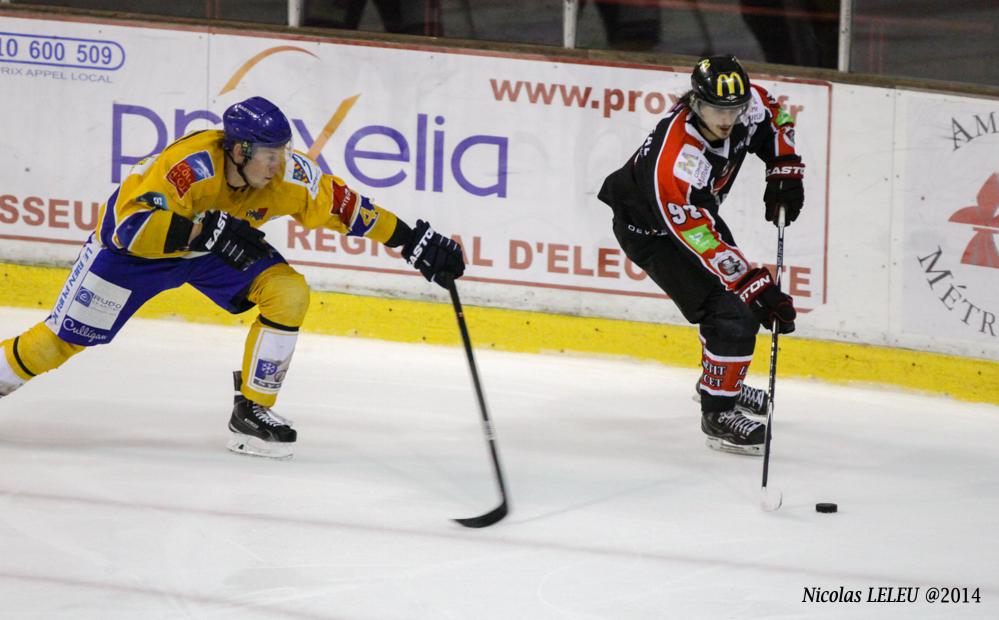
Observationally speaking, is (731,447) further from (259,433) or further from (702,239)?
(259,433)

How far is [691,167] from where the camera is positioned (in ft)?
13.8

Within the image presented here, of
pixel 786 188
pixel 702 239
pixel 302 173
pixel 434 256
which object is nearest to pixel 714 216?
pixel 702 239

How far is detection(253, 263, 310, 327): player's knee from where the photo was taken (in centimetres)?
402

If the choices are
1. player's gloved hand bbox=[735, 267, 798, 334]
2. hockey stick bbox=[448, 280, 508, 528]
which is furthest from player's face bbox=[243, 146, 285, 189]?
player's gloved hand bbox=[735, 267, 798, 334]

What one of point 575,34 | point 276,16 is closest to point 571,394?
point 575,34

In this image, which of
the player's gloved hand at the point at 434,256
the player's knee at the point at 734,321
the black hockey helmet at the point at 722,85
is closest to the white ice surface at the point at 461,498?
the player's knee at the point at 734,321

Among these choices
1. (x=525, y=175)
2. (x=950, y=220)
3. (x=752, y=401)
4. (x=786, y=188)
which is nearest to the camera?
(x=786, y=188)

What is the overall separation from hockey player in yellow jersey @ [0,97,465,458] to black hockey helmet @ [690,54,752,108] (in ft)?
3.00

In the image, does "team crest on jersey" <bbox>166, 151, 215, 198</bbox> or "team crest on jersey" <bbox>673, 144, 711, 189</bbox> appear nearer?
"team crest on jersey" <bbox>166, 151, 215, 198</bbox>

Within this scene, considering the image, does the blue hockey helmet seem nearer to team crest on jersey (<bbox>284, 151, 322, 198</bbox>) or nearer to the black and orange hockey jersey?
team crest on jersey (<bbox>284, 151, 322, 198</bbox>)

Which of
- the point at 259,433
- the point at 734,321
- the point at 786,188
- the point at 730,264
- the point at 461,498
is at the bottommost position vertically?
the point at 461,498

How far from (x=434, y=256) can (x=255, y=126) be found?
66 cm

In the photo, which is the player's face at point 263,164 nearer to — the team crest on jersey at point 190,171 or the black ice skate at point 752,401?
the team crest on jersey at point 190,171

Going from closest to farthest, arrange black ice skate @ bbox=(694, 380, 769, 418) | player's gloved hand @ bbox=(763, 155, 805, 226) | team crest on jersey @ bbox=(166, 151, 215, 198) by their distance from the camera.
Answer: team crest on jersey @ bbox=(166, 151, 215, 198), player's gloved hand @ bbox=(763, 155, 805, 226), black ice skate @ bbox=(694, 380, 769, 418)
